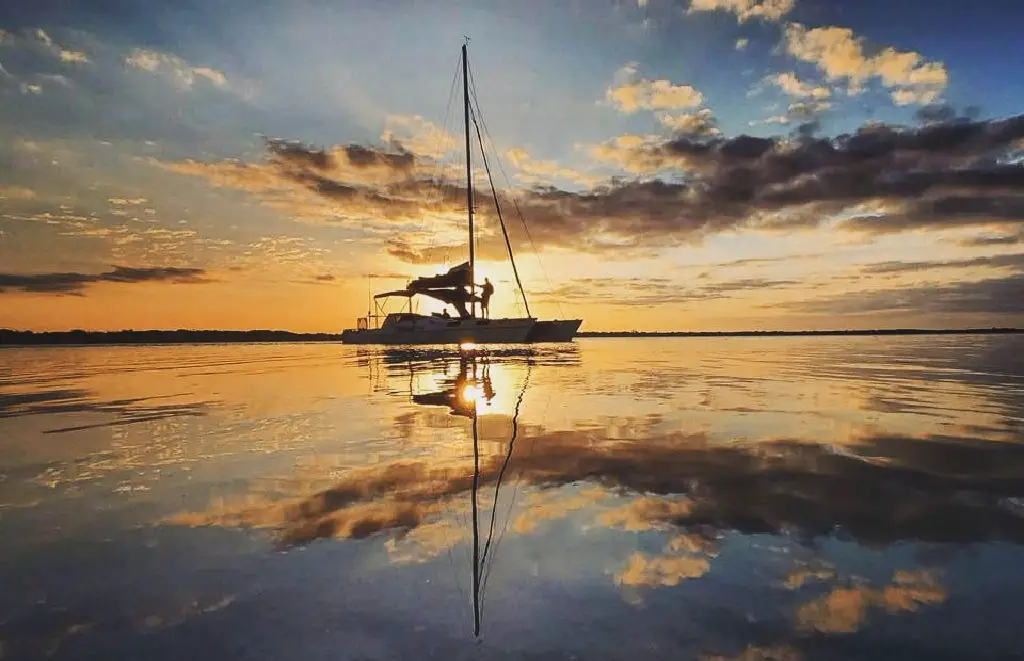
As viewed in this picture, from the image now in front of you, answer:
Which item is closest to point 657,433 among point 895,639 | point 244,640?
point 895,639

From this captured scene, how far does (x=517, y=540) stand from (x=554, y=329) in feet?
196

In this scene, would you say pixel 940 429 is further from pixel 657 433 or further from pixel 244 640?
pixel 244 640

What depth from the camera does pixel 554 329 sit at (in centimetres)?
6400

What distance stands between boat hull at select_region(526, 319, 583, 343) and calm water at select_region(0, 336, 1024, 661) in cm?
5101

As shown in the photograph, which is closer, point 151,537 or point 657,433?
point 151,537

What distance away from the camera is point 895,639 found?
287cm

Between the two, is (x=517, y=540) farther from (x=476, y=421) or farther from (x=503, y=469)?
(x=476, y=421)

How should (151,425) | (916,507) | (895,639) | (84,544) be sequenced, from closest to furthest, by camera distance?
(895,639), (84,544), (916,507), (151,425)

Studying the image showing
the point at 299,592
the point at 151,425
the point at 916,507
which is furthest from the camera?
the point at 151,425

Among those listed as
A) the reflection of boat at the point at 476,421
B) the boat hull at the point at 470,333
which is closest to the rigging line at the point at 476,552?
the reflection of boat at the point at 476,421

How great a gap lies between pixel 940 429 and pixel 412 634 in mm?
9418

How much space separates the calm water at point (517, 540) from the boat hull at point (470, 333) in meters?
48.4

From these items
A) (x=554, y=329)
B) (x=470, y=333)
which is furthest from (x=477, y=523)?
(x=554, y=329)

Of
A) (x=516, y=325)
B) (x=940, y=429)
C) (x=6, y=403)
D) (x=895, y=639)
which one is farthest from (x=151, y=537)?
(x=516, y=325)
